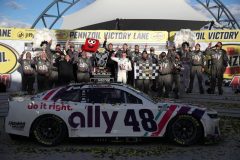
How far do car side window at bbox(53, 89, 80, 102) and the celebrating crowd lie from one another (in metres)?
3.66

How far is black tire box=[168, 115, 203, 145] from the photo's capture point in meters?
7.31

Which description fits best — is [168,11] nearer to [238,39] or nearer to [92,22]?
[92,22]

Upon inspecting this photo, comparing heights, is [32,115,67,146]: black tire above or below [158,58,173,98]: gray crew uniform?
below

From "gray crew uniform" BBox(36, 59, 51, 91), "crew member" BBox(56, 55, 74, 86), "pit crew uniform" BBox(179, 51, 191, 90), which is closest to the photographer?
"crew member" BBox(56, 55, 74, 86)

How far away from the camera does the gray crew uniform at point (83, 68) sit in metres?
11.5

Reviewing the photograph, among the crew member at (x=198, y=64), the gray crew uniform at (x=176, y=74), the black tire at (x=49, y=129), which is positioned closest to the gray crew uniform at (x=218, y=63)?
the crew member at (x=198, y=64)

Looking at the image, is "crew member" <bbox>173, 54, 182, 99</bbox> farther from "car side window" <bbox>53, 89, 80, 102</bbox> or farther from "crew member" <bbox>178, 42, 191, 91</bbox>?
"car side window" <bbox>53, 89, 80, 102</bbox>

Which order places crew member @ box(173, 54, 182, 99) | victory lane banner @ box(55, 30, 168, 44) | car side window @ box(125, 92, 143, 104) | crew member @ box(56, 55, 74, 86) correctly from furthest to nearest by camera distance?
victory lane banner @ box(55, 30, 168, 44)
crew member @ box(173, 54, 182, 99)
crew member @ box(56, 55, 74, 86)
car side window @ box(125, 92, 143, 104)

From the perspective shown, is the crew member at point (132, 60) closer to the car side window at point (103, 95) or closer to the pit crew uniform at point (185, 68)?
the pit crew uniform at point (185, 68)

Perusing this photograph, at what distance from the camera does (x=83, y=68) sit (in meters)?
11.5

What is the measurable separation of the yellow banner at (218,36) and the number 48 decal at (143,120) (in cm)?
876

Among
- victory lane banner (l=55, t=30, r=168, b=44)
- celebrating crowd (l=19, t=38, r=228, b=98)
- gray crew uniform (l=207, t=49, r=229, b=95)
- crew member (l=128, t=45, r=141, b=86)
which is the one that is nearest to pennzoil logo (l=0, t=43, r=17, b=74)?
victory lane banner (l=55, t=30, r=168, b=44)

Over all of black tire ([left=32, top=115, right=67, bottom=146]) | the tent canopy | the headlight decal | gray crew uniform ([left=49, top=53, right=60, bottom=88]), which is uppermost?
the tent canopy

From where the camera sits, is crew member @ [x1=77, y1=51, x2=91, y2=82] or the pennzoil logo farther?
the pennzoil logo
